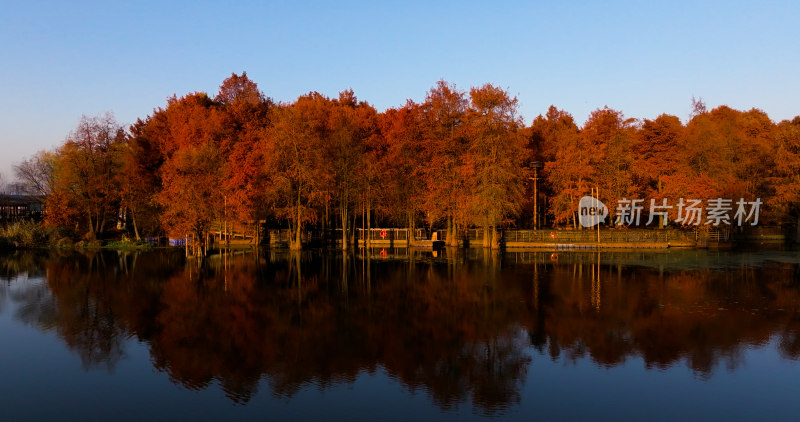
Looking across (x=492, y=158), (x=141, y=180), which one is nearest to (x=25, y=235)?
(x=141, y=180)

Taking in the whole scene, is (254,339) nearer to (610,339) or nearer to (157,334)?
(157,334)

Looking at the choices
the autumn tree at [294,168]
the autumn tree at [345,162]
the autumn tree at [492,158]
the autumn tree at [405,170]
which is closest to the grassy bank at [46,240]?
the autumn tree at [294,168]

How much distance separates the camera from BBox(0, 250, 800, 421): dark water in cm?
1242

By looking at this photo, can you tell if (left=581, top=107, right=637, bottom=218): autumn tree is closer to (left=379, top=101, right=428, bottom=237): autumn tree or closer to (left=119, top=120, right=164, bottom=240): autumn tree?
(left=379, top=101, right=428, bottom=237): autumn tree

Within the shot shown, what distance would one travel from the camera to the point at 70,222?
66062 millimetres

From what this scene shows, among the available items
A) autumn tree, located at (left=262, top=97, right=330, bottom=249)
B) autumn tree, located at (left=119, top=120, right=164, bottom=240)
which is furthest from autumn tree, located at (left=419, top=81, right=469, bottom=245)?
autumn tree, located at (left=119, top=120, right=164, bottom=240)

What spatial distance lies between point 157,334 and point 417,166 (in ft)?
139

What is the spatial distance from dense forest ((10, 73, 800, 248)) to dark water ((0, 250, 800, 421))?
21479mm

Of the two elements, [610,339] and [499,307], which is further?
[499,307]

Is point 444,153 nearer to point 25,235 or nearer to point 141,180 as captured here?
point 141,180

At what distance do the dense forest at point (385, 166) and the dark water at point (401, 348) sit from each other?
21.5 m

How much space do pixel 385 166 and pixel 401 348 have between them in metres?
44.7

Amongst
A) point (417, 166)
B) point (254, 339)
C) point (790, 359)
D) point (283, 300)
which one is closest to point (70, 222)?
point (417, 166)

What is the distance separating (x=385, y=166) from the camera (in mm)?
60594
